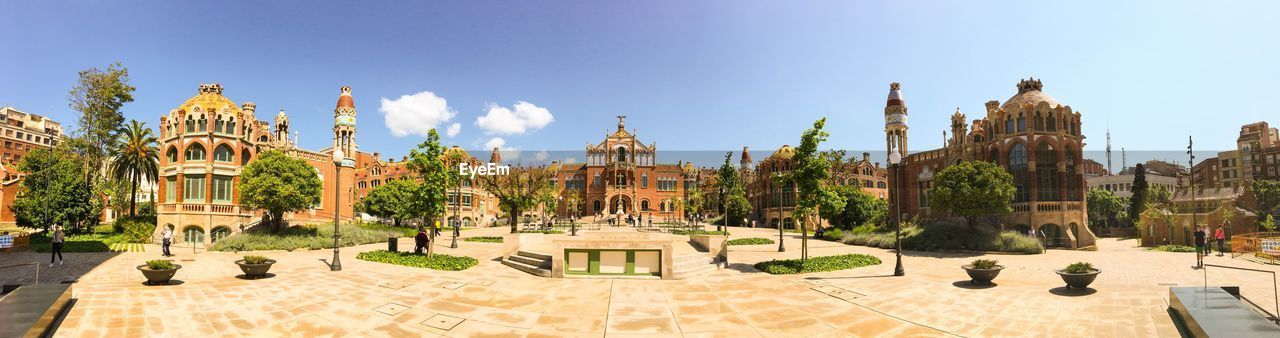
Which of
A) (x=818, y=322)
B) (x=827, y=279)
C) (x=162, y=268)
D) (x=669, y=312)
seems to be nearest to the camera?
(x=818, y=322)

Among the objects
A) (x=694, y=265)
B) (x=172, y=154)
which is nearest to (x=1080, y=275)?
(x=694, y=265)

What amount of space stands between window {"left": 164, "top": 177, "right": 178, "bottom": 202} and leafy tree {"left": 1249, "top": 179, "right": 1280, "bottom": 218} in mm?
93610

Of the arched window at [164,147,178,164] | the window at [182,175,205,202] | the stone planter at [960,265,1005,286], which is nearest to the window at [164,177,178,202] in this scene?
the window at [182,175,205,202]

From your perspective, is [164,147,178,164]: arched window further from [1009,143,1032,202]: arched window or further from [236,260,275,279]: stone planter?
[1009,143,1032,202]: arched window

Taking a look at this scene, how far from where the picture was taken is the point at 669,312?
38.4 feet

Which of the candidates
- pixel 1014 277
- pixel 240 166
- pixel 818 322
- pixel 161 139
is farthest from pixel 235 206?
pixel 1014 277

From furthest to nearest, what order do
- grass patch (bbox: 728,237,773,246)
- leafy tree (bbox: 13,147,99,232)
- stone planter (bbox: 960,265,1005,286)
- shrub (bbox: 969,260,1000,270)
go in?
1. leafy tree (bbox: 13,147,99,232)
2. grass patch (bbox: 728,237,773,246)
3. shrub (bbox: 969,260,1000,270)
4. stone planter (bbox: 960,265,1005,286)

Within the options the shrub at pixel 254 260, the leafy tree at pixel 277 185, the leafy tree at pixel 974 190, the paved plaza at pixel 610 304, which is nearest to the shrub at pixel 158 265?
the paved plaza at pixel 610 304

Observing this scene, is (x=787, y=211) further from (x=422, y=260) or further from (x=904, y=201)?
(x=422, y=260)

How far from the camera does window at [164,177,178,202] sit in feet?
112

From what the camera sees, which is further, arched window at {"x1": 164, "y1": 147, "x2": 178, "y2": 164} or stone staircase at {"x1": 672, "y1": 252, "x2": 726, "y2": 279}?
arched window at {"x1": 164, "y1": 147, "x2": 178, "y2": 164}

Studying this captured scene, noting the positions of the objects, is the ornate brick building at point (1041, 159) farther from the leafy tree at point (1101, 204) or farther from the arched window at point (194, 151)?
the arched window at point (194, 151)

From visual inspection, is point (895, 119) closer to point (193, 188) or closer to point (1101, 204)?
point (1101, 204)

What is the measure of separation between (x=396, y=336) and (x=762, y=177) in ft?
209
